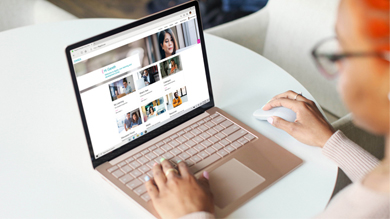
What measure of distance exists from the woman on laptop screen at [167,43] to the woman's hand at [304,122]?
321 millimetres

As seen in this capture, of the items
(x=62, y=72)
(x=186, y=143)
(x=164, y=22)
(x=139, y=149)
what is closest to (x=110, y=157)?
(x=139, y=149)

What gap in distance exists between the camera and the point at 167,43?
873 mm

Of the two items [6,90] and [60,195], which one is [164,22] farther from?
[6,90]

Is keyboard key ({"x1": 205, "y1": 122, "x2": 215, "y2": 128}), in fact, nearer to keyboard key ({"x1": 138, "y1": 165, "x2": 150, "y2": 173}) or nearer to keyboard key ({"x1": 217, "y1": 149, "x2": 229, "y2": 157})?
keyboard key ({"x1": 217, "y1": 149, "x2": 229, "y2": 157})

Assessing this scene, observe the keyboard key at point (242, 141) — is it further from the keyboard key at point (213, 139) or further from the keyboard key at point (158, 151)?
the keyboard key at point (158, 151)

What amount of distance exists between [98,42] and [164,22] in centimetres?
17

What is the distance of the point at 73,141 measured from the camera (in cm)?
95

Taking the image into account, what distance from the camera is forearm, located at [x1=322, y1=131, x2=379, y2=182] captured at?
86cm

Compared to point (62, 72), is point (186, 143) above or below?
below

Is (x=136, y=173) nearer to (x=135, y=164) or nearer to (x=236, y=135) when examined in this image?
(x=135, y=164)

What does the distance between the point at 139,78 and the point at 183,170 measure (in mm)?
238

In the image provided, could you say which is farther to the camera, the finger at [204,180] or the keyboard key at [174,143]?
the keyboard key at [174,143]

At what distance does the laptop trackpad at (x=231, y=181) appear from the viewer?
78cm

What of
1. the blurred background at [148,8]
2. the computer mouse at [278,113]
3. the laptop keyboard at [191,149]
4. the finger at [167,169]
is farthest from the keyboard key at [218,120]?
the blurred background at [148,8]
